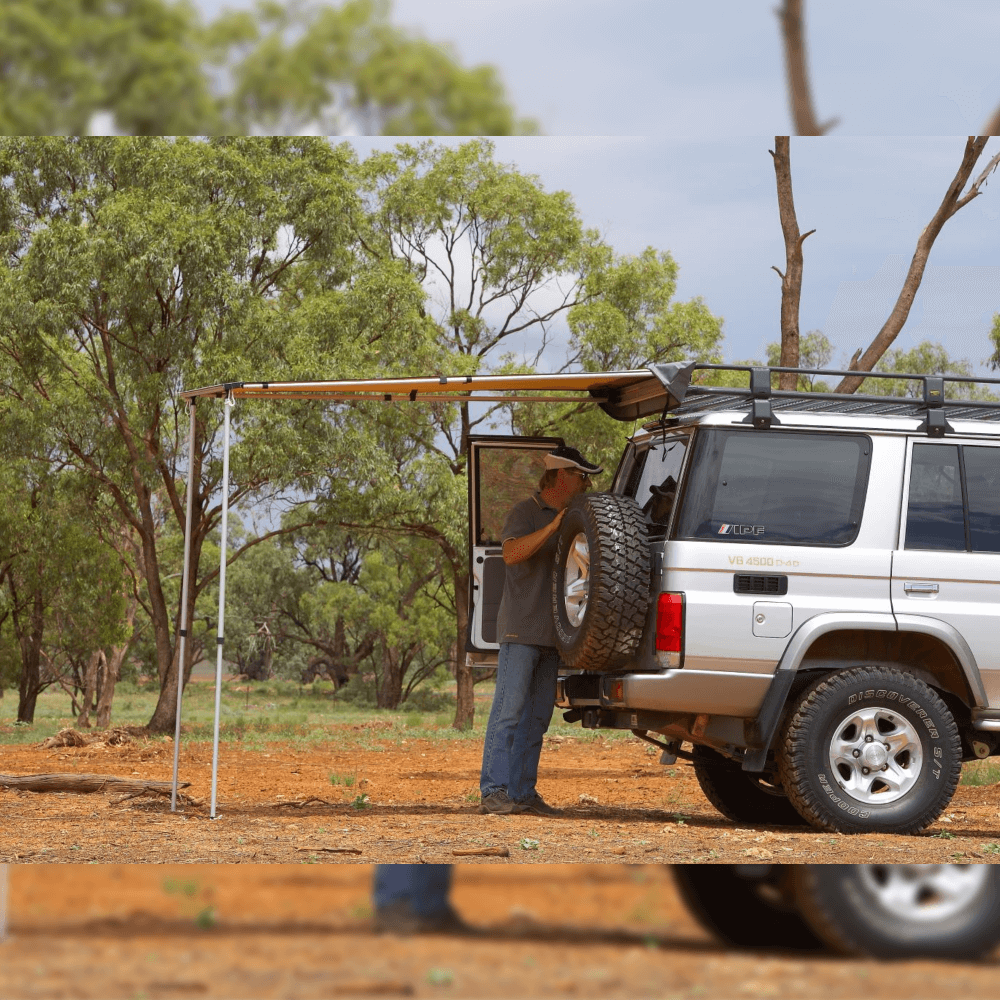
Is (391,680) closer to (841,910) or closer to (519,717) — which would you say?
(519,717)

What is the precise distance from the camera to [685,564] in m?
6.68

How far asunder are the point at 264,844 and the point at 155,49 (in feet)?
11.8

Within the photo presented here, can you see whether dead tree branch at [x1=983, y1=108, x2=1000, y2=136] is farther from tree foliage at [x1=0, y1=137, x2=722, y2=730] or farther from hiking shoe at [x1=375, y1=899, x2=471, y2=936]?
tree foliage at [x1=0, y1=137, x2=722, y2=730]

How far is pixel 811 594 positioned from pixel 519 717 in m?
1.97

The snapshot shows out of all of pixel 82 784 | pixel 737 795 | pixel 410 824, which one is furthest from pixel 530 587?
pixel 82 784

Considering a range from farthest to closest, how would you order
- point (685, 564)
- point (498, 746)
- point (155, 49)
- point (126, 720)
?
point (126, 720)
point (498, 746)
point (685, 564)
point (155, 49)

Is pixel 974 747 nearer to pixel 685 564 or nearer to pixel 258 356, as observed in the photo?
pixel 685 564

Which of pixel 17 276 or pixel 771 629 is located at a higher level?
pixel 17 276

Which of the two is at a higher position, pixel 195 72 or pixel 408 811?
pixel 195 72

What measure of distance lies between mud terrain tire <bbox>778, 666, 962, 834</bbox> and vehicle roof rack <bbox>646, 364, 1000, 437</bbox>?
1429 mm

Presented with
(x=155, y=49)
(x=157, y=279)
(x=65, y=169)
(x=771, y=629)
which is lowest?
(x=771, y=629)

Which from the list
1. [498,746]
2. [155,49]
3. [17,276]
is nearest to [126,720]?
[17,276]

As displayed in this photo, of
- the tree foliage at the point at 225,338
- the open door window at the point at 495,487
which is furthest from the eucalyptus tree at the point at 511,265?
the open door window at the point at 495,487

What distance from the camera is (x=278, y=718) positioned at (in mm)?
30703
